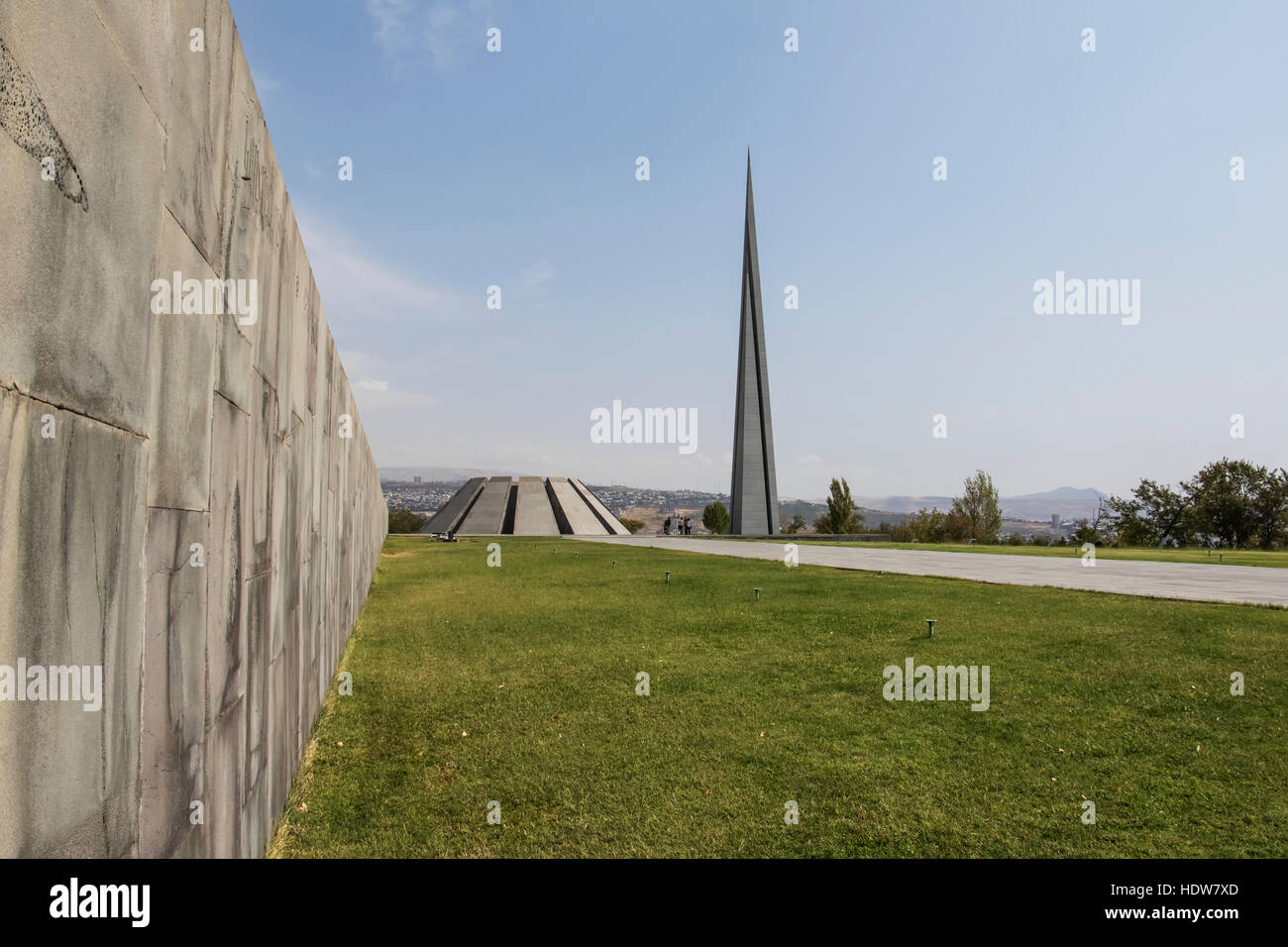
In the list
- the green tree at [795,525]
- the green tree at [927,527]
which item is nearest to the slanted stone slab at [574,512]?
the green tree at [795,525]

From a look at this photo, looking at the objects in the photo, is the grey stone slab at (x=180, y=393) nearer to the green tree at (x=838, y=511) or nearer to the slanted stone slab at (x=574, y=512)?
the slanted stone slab at (x=574, y=512)

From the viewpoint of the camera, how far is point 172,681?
236cm

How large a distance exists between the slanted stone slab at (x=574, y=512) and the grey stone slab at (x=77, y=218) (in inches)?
1779

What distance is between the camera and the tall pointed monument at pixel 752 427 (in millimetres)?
53062

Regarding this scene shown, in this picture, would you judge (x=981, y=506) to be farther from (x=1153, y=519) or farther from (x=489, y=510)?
(x=489, y=510)

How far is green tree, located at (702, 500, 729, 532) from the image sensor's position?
237 ft

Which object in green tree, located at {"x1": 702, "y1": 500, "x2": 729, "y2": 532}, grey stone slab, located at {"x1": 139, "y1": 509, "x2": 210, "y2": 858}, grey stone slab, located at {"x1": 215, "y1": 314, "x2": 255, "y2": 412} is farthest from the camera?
green tree, located at {"x1": 702, "y1": 500, "x2": 729, "y2": 532}

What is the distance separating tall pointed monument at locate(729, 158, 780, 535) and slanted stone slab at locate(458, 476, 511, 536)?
57.2 feet

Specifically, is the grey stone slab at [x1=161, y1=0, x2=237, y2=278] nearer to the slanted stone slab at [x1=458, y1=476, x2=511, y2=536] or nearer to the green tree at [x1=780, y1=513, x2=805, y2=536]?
the slanted stone slab at [x1=458, y1=476, x2=511, y2=536]

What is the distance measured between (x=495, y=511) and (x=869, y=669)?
4479cm

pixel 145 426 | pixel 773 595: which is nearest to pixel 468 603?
pixel 773 595

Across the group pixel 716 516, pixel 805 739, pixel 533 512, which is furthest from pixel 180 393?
pixel 716 516

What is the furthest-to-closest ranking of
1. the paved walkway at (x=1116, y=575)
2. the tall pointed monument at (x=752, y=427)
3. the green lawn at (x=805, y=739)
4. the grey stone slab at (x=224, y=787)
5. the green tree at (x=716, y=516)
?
the green tree at (x=716, y=516) → the tall pointed monument at (x=752, y=427) → the paved walkway at (x=1116, y=575) → the green lawn at (x=805, y=739) → the grey stone slab at (x=224, y=787)

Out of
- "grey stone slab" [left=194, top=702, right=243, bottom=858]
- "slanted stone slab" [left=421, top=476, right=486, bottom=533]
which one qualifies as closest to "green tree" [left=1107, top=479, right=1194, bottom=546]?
"slanted stone slab" [left=421, top=476, right=486, bottom=533]
